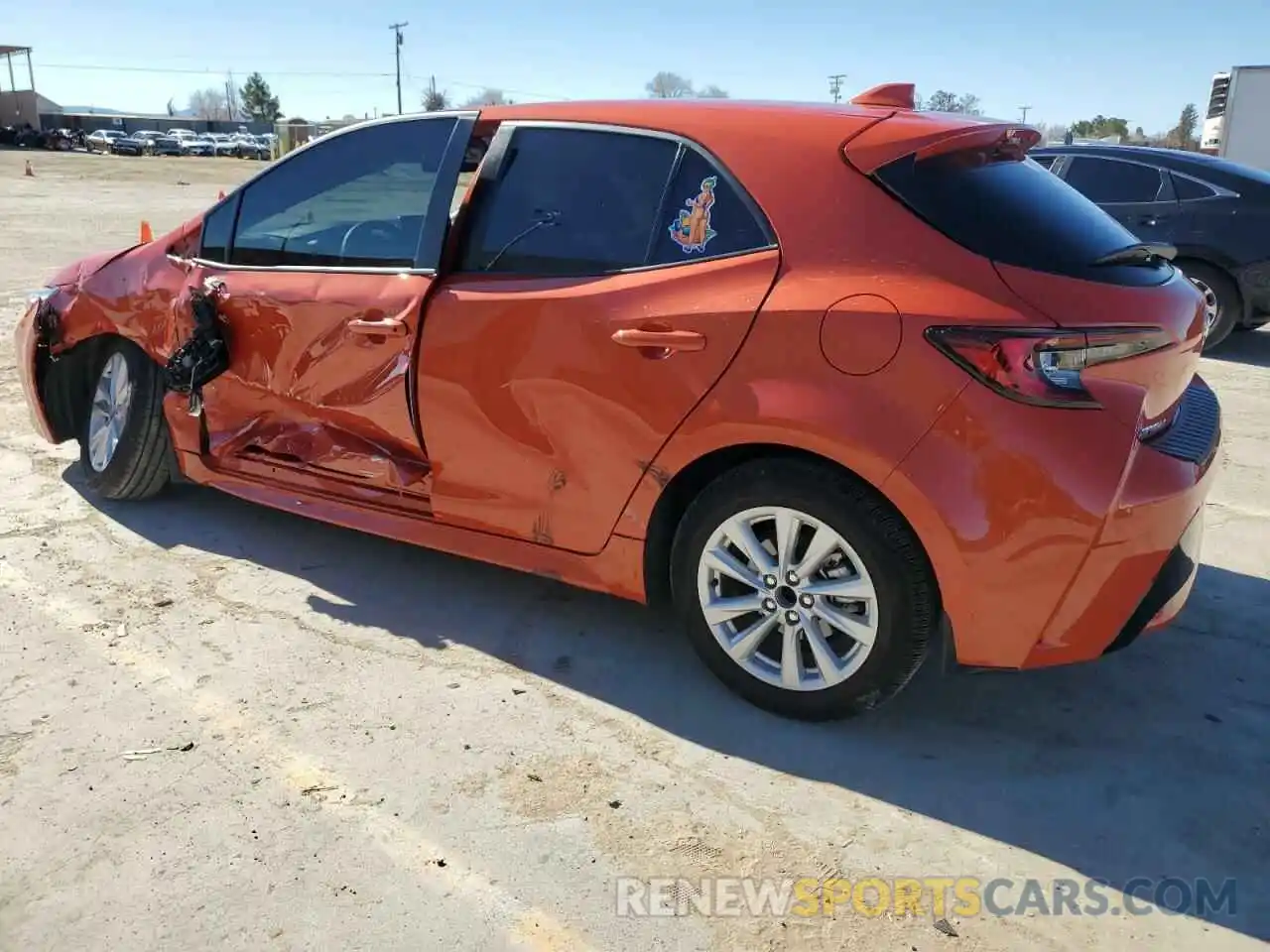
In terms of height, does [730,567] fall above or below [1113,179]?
below

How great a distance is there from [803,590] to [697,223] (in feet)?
3.71

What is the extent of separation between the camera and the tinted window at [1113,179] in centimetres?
862

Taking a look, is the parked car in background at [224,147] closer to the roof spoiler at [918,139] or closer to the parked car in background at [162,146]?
the parked car in background at [162,146]

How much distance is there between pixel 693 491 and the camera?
323cm

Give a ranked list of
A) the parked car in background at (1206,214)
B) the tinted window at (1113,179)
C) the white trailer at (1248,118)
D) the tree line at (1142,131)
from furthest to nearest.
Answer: the tree line at (1142,131) < the white trailer at (1248,118) < the tinted window at (1113,179) < the parked car in background at (1206,214)

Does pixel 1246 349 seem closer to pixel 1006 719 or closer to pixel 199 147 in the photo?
pixel 1006 719

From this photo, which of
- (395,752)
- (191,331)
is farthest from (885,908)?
(191,331)

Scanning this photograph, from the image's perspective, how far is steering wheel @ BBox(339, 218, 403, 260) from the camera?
374 cm

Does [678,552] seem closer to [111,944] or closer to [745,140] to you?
[745,140]

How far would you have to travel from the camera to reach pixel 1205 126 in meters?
32.0

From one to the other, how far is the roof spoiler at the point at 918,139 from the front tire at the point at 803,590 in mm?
880

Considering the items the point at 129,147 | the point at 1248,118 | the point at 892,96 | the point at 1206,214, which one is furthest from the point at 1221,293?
the point at 129,147

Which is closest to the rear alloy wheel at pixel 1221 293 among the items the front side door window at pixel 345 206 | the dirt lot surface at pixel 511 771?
the dirt lot surface at pixel 511 771

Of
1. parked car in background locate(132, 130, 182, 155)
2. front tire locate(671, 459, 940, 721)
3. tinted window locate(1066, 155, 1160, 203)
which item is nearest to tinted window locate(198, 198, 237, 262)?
front tire locate(671, 459, 940, 721)
